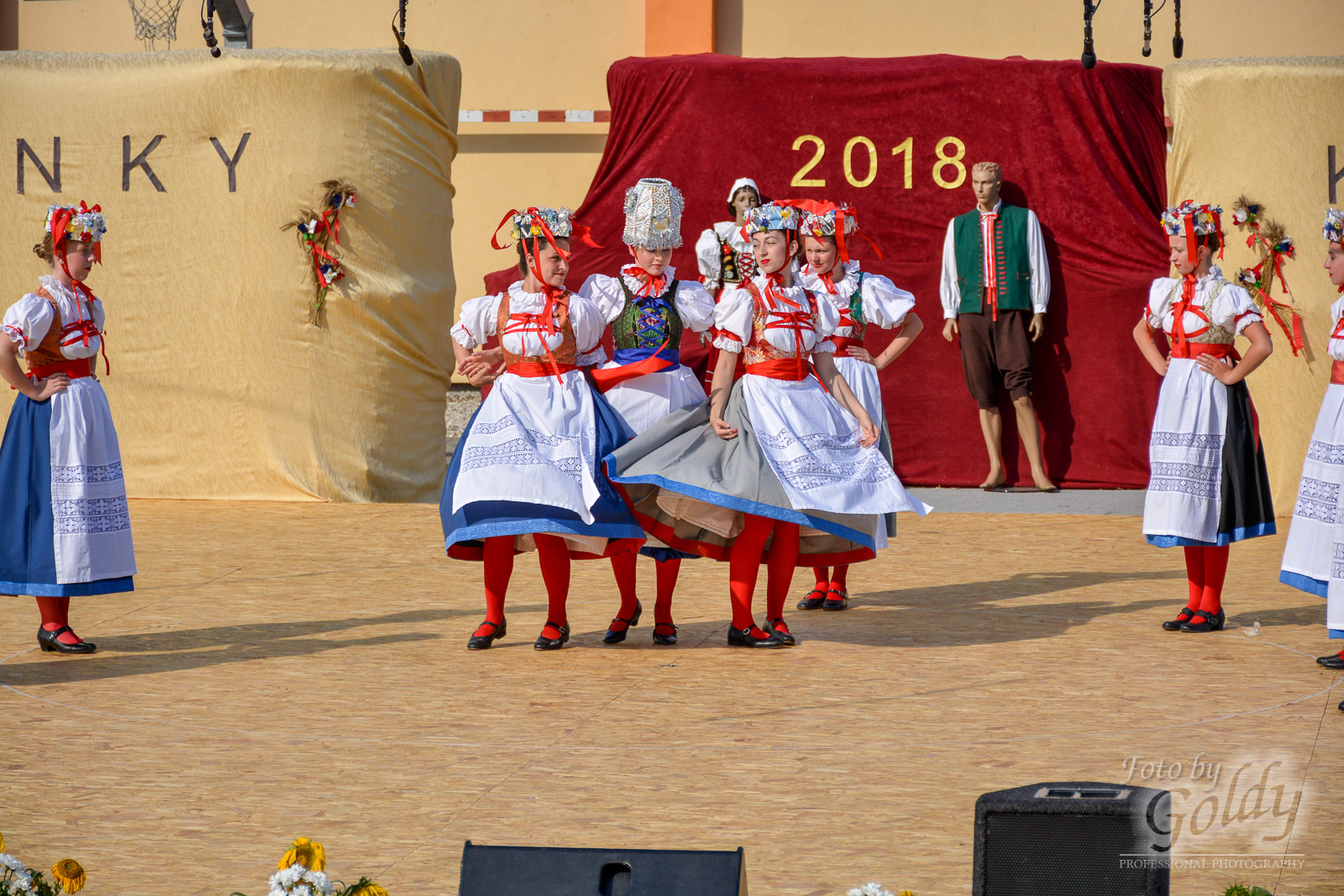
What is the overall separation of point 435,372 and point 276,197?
53.5 inches

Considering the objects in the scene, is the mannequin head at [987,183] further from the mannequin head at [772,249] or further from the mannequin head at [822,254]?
the mannequin head at [772,249]

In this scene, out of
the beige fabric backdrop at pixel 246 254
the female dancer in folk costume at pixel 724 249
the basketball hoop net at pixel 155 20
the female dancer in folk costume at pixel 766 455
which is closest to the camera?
the female dancer in folk costume at pixel 766 455

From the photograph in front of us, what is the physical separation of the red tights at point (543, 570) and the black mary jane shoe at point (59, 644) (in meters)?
1.25

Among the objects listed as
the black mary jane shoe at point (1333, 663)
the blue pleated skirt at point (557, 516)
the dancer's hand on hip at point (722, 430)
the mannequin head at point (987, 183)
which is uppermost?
the mannequin head at point (987, 183)

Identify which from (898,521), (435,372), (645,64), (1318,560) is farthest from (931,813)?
(645,64)

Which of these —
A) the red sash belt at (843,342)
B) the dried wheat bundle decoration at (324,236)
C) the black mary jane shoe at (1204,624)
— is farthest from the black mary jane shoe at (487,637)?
the dried wheat bundle decoration at (324,236)

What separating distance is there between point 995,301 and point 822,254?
316 cm

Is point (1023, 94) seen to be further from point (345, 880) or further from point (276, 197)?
point (345, 880)

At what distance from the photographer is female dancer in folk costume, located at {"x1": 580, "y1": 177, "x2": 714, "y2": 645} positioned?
16.2 ft

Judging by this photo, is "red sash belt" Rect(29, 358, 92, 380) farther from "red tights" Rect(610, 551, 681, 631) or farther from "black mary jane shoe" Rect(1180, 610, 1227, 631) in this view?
"black mary jane shoe" Rect(1180, 610, 1227, 631)

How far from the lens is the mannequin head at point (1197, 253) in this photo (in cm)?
511

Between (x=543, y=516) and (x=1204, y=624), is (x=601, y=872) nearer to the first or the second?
(x=543, y=516)

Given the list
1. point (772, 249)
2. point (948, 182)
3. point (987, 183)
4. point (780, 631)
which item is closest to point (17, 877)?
point (780, 631)

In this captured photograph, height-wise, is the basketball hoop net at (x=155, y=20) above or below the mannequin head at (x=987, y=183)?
above
